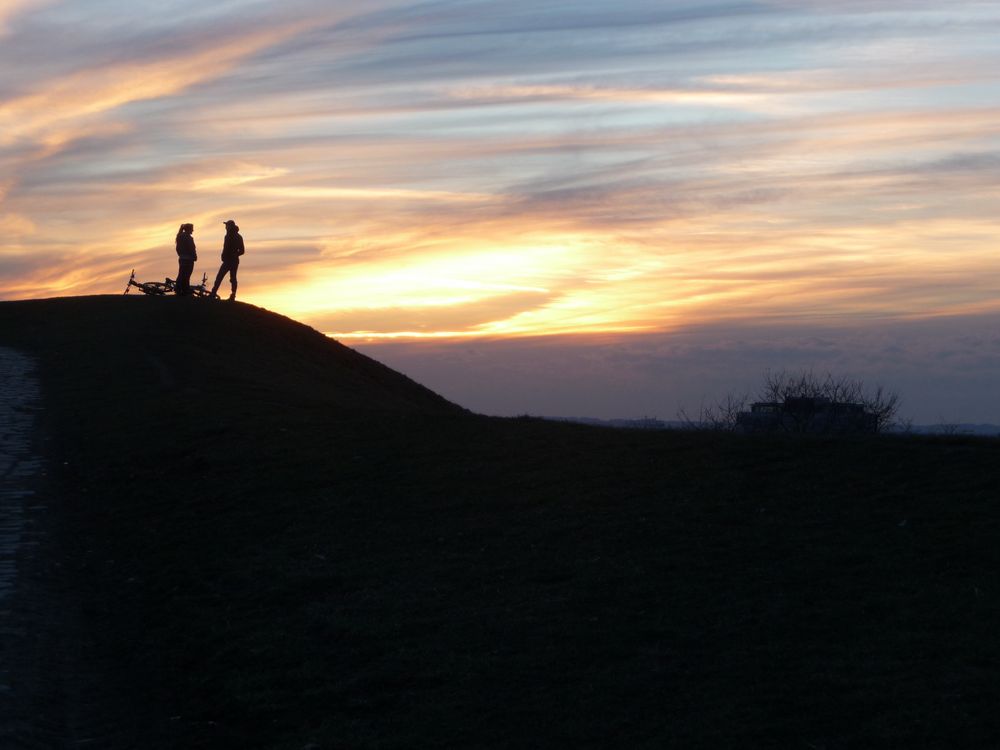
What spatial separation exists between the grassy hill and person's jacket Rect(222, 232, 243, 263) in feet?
56.6

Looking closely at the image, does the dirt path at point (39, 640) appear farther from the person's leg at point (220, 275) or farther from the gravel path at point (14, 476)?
the person's leg at point (220, 275)

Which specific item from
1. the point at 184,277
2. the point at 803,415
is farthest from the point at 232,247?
the point at 803,415

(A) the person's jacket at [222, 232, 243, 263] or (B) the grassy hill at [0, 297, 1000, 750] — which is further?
(A) the person's jacket at [222, 232, 243, 263]

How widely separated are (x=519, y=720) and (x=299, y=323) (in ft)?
108

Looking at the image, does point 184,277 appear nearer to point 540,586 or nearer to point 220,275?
point 220,275

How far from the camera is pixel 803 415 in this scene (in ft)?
151

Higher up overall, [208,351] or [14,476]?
[208,351]

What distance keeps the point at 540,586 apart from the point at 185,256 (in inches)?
1169

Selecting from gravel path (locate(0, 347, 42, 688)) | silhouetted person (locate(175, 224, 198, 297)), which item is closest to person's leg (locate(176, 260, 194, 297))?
silhouetted person (locate(175, 224, 198, 297))

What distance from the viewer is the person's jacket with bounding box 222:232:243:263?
35.9 meters

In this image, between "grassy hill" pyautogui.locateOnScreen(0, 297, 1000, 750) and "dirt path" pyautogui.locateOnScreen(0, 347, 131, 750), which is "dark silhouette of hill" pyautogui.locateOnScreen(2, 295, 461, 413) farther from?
"grassy hill" pyautogui.locateOnScreen(0, 297, 1000, 750)

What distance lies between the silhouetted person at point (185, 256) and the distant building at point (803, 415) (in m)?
21.2

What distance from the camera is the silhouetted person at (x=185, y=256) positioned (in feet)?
122

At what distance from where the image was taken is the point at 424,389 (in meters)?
38.2
